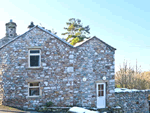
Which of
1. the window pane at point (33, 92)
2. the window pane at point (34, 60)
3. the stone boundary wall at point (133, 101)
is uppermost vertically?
the window pane at point (34, 60)

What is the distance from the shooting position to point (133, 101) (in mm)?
15359

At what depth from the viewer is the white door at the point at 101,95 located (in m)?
13.8

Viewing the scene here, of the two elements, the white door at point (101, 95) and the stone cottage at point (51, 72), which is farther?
the white door at point (101, 95)

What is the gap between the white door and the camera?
13766mm

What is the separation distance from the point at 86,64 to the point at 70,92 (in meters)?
2.63

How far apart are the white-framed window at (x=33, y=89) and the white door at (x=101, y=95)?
4954 millimetres

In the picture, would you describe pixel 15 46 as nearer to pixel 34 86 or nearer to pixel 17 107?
pixel 34 86

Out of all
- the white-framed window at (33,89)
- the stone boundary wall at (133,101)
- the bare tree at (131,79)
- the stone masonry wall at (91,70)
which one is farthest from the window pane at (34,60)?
the bare tree at (131,79)

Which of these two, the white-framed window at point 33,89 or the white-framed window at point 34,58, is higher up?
the white-framed window at point 34,58

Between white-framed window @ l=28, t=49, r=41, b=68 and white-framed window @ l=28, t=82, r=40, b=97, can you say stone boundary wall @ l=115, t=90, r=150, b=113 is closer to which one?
white-framed window @ l=28, t=82, r=40, b=97

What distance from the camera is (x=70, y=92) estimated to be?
1330 centimetres

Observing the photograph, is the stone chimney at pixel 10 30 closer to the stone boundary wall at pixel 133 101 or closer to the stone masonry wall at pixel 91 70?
the stone masonry wall at pixel 91 70

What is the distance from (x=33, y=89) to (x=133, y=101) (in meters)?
9.18

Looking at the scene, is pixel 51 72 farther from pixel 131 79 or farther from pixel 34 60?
pixel 131 79
